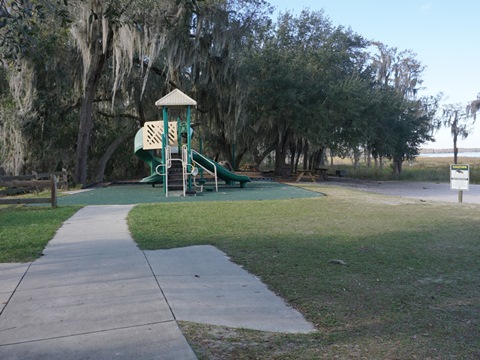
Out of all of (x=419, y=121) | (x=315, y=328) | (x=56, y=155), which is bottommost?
(x=315, y=328)

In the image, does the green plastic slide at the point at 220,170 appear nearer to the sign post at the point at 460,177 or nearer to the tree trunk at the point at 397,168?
the sign post at the point at 460,177

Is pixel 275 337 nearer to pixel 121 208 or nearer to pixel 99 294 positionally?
pixel 99 294

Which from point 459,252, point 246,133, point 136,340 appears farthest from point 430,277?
point 246,133

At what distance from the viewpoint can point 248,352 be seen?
11.3ft

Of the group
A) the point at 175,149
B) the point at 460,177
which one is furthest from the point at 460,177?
the point at 175,149

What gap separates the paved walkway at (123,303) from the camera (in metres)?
3.53

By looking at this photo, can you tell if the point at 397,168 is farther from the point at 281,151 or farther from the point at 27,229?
the point at 27,229

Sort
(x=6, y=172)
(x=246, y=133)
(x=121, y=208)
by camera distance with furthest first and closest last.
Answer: (x=246, y=133), (x=6, y=172), (x=121, y=208)

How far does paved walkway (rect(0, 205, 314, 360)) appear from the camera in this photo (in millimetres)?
3533

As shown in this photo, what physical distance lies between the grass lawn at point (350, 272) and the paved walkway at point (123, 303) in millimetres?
232

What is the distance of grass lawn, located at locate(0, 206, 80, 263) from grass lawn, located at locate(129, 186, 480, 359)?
5.21ft

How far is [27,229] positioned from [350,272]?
20.3ft

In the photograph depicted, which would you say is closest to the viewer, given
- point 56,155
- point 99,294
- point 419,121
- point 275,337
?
point 275,337

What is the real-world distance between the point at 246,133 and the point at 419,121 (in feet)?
39.8
